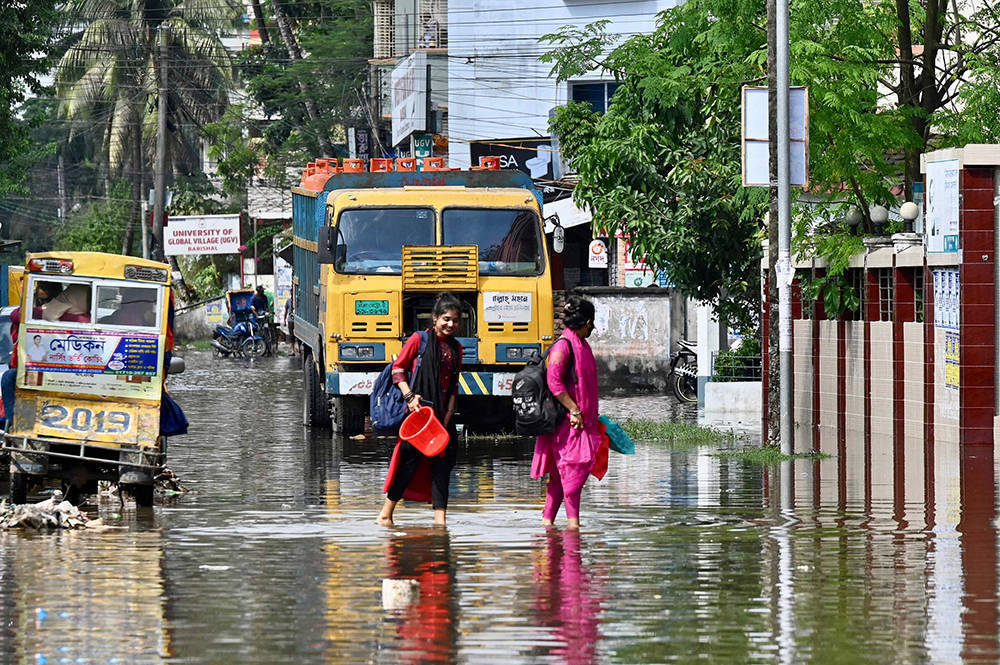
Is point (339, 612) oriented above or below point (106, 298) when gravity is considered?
A: below

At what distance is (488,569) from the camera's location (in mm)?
11711

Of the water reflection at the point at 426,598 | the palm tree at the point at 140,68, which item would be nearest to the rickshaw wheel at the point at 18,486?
the water reflection at the point at 426,598

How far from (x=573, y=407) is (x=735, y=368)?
1711 centimetres

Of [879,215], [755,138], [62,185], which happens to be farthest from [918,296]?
[62,185]

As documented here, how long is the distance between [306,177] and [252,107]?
4428cm

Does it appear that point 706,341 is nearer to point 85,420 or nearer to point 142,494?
point 142,494

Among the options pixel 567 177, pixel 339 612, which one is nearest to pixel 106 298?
pixel 339 612

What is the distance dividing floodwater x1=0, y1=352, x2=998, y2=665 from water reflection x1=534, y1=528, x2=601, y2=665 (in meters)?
0.02

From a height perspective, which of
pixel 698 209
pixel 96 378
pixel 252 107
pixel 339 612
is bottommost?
pixel 339 612

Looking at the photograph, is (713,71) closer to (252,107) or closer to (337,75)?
(337,75)

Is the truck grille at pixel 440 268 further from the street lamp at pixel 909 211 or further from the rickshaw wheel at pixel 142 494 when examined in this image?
the rickshaw wheel at pixel 142 494

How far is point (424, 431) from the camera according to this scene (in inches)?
550

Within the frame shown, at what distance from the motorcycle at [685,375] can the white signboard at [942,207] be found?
1109cm

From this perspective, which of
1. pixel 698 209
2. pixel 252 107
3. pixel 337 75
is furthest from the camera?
pixel 252 107
